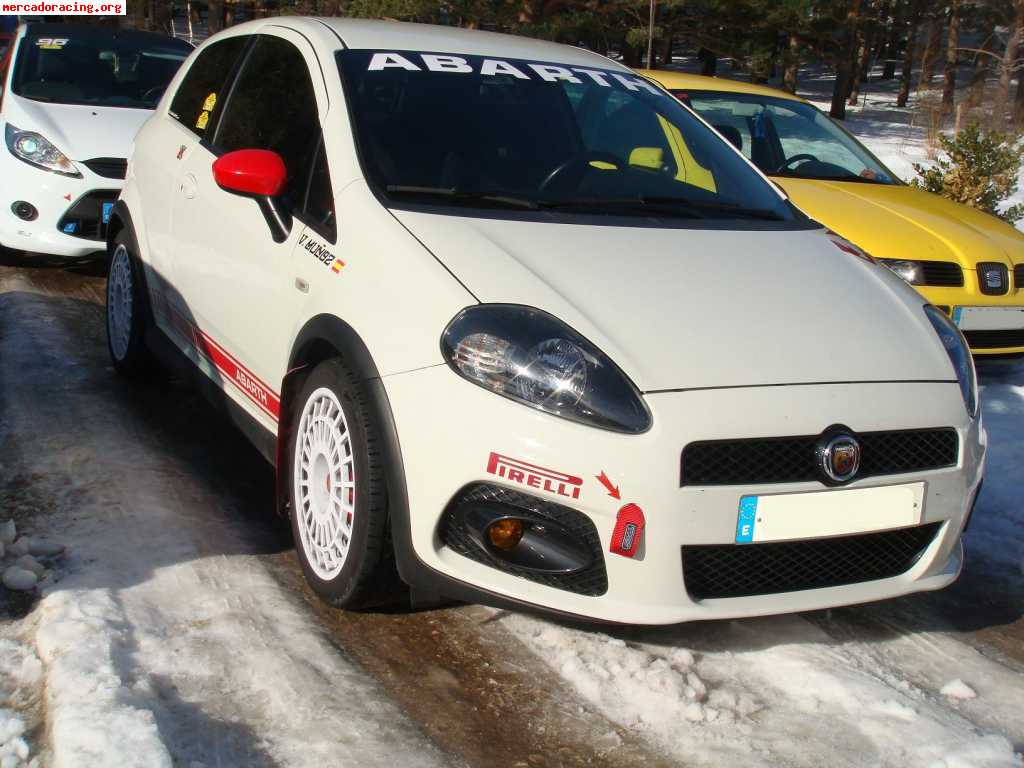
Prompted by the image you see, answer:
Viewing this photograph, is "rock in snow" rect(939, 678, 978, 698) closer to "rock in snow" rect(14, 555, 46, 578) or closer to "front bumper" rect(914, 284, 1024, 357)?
"rock in snow" rect(14, 555, 46, 578)

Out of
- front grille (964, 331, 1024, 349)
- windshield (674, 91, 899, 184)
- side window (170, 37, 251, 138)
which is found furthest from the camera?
windshield (674, 91, 899, 184)

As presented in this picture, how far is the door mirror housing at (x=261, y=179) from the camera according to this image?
3672 millimetres

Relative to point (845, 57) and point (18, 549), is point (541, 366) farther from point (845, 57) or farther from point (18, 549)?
point (845, 57)

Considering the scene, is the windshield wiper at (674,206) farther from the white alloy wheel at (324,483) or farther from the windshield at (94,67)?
the windshield at (94,67)

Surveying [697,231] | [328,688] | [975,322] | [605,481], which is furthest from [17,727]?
[975,322]

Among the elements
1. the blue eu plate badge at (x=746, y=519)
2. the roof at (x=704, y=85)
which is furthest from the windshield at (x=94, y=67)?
the blue eu plate badge at (x=746, y=519)

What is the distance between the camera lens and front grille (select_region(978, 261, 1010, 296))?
662 centimetres

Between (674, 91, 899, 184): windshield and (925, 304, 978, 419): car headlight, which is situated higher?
(674, 91, 899, 184): windshield

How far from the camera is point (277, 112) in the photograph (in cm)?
423

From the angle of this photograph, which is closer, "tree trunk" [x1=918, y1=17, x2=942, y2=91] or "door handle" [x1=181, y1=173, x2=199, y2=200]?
"door handle" [x1=181, y1=173, x2=199, y2=200]

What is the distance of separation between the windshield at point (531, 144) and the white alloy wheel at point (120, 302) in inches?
72.0

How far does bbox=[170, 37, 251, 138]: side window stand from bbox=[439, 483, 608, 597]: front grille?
8.02ft

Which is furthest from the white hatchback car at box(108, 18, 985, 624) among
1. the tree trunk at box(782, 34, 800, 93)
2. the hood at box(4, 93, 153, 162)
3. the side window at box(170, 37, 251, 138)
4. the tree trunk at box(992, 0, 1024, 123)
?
the tree trunk at box(992, 0, 1024, 123)

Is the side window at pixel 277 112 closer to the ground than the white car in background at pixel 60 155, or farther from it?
farther from it
